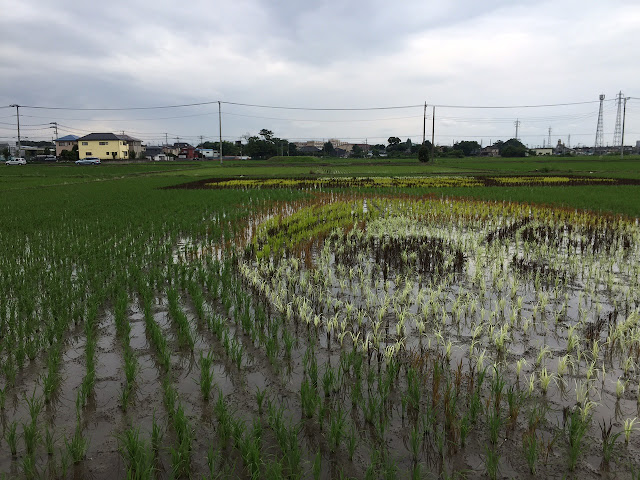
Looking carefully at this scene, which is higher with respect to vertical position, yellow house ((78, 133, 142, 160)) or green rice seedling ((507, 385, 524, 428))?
yellow house ((78, 133, 142, 160))

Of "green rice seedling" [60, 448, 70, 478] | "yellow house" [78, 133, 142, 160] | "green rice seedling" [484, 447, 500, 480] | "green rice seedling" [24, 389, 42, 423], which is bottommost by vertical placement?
"green rice seedling" [60, 448, 70, 478]

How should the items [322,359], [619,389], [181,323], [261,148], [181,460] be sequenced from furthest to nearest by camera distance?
[261,148], [181,323], [322,359], [619,389], [181,460]

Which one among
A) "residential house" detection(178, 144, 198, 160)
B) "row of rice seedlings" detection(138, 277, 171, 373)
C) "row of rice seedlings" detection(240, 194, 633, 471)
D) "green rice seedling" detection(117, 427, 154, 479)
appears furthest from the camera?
"residential house" detection(178, 144, 198, 160)

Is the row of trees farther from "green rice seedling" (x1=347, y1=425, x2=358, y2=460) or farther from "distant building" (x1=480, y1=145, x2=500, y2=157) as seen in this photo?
"green rice seedling" (x1=347, y1=425, x2=358, y2=460)

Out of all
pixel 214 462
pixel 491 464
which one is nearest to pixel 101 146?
pixel 214 462

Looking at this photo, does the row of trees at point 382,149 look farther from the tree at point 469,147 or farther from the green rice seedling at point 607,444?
the green rice seedling at point 607,444

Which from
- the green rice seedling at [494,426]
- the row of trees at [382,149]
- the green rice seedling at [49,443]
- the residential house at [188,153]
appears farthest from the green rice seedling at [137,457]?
the residential house at [188,153]

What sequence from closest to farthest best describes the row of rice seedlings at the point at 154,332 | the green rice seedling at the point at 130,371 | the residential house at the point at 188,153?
the green rice seedling at the point at 130,371 < the row of rice seedlings at the point at 154,332 < the residential house at the point at 188,153

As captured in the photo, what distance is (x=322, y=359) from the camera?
3887 millimetres

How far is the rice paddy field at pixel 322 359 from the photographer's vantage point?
260 centimetres

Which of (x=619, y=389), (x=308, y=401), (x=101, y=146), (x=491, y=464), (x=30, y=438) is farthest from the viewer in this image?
(x=101, y=146)

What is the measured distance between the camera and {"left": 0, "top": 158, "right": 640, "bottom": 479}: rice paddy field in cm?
260

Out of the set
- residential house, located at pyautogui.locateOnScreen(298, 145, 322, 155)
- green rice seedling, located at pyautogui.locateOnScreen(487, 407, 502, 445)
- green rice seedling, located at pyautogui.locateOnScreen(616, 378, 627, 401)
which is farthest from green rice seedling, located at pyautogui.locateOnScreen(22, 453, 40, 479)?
residential house, located at pyautogui.locateOnScreen(298, 145, 322, 155)

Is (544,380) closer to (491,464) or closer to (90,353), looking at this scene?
(491,464)
